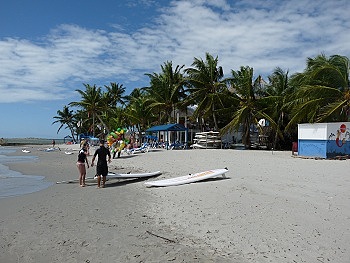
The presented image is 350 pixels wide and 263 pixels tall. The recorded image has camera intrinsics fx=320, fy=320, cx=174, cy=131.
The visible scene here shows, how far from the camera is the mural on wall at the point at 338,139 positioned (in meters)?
17.4

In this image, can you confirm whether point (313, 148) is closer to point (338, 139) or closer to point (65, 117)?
point (338, 139)

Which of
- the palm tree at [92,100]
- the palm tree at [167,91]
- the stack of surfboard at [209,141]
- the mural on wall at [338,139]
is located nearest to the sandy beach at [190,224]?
the mural on wall at [338,139]

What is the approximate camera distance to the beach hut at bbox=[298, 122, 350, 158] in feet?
57.0

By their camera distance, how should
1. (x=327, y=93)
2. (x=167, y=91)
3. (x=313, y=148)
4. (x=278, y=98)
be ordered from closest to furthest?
(x=313, y=148)
(x=327, y=93)
(x=278, y=98)
(x=167, y=91)

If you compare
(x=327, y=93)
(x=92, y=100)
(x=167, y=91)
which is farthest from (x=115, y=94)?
(x=327, y=93)

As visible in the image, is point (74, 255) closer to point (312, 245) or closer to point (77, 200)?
point (312, 245)

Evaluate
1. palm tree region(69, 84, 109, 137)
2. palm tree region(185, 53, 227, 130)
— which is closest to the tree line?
palm tree region(185, 53, 227, 130)

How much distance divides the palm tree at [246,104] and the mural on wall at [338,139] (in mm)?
10692

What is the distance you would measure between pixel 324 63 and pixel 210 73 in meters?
12.5

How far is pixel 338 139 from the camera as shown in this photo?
17594mm

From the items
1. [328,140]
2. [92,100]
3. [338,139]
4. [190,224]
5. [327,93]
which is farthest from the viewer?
[92,100]

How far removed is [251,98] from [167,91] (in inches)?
377

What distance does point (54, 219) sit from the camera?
22.6ft

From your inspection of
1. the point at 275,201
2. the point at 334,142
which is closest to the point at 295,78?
the point at 334,142
